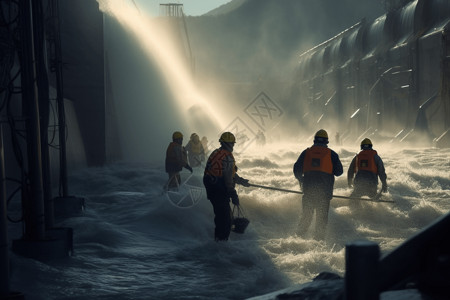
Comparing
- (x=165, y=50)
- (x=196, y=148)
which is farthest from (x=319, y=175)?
(x=165, y=50)

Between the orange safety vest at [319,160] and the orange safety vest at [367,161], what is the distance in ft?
9.00

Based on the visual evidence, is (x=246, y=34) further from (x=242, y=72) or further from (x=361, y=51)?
(x=361, y=51)

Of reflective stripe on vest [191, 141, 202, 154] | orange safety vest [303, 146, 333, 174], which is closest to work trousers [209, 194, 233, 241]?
orange safety vest [303, 146, 333, 174]

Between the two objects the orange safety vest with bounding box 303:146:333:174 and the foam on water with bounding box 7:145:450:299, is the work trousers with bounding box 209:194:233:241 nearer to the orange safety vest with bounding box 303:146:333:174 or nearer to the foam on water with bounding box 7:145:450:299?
the foam on water with bounding box 7:145:450:299

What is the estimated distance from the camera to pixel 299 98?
73.2 meters

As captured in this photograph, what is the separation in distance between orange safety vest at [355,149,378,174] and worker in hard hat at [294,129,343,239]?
104 inches

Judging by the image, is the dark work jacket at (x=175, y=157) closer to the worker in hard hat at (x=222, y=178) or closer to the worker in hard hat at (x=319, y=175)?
the worker in hard hat at (x=319, y=175)

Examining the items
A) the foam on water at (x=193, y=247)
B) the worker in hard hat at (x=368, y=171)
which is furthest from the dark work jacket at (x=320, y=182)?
the worker in hard hat at (x=368, y=171)

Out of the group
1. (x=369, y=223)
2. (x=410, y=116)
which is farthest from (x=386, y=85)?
(x=369, y=223)

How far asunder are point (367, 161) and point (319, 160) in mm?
2851

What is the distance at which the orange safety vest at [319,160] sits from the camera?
10.9 m

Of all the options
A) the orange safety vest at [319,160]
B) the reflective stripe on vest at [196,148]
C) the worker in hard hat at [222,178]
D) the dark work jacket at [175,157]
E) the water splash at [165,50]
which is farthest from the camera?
the water splash at [165,50]

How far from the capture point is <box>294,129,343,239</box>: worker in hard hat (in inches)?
430

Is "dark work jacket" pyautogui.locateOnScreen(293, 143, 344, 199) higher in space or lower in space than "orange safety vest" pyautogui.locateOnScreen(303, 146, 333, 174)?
lower
